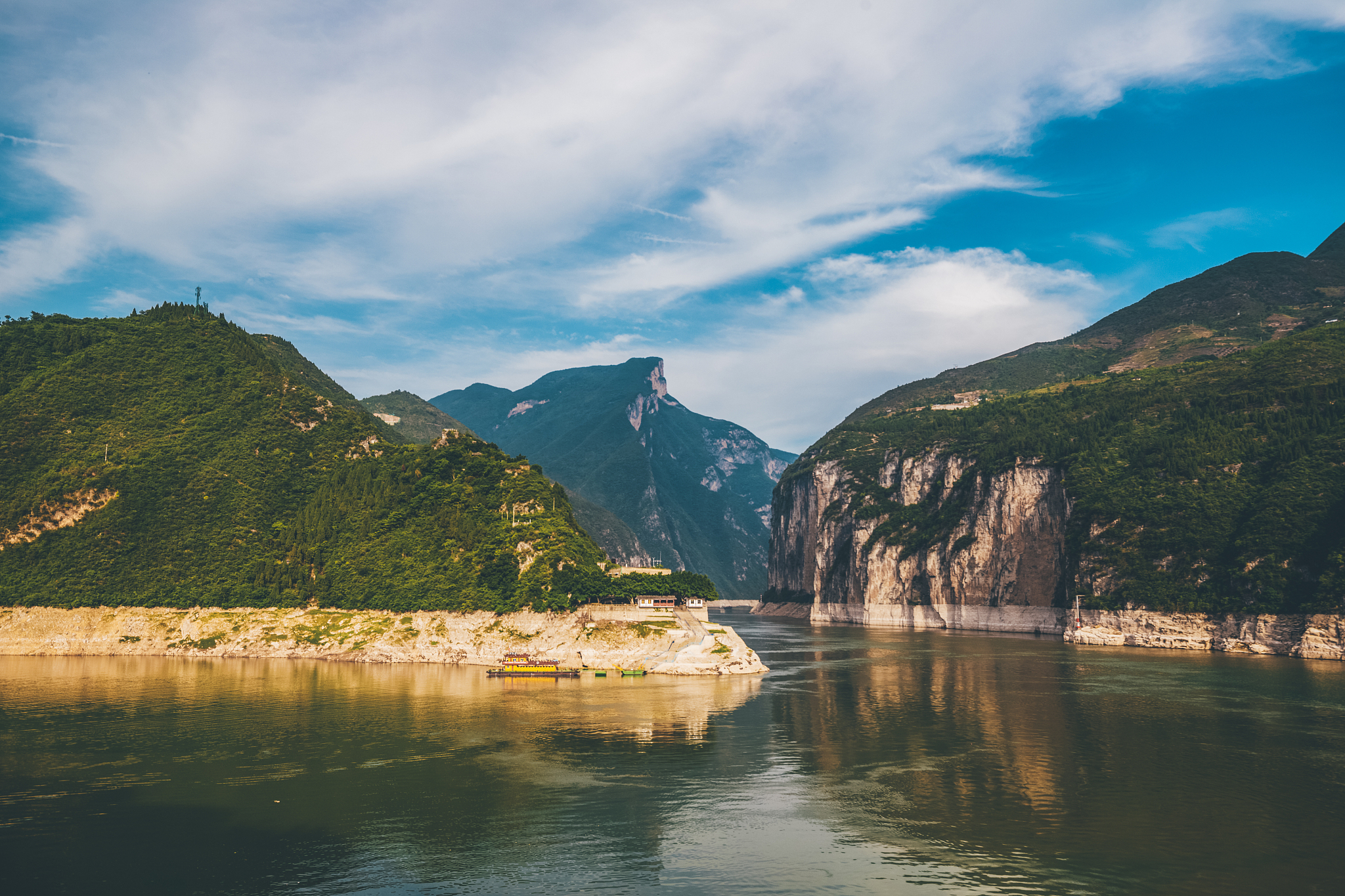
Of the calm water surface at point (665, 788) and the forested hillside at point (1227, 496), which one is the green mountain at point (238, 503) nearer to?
the calm water surface at point (665, 788)

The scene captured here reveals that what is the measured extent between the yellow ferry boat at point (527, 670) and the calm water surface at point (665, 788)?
20.5 ft

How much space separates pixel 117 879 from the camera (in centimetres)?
3738

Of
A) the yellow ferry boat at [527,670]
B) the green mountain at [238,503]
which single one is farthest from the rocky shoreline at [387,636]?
the yellow ferry boat at [527,670]

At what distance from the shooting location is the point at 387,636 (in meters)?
120

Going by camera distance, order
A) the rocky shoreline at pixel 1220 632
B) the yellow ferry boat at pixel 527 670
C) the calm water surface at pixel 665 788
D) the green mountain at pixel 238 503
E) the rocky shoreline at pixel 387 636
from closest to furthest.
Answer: the calm water surface at pixel 665 788, the yellow ferry boat at pixel 527 670, the rocky shoreline at pixel 387 636, the rocky shoreline at pixel 1220 632, the green mountain at pixel 238 503

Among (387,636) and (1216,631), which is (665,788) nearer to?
(387,636)

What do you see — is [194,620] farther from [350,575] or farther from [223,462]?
[223,462]

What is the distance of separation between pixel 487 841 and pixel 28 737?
4592 centimetres

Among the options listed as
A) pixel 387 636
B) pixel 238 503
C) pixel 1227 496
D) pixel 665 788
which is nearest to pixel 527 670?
pixel 387 636

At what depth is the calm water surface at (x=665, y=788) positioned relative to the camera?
128 feet

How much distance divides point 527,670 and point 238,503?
71.8 meters

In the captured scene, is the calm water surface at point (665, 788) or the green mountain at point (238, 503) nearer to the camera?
the calm water surface at point (665, 788)

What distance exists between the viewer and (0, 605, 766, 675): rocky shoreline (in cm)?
11100

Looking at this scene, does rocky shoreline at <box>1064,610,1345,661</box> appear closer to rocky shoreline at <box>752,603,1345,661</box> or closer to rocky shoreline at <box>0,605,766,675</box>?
rocky shoreline at <box>752,603,1345,661</box>
